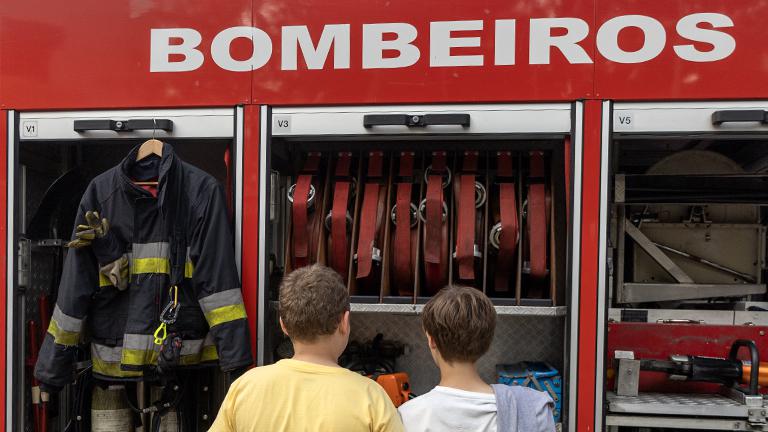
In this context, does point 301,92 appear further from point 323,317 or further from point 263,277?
point 323,317

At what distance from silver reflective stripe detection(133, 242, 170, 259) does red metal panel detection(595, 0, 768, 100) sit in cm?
186

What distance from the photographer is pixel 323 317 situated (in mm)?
1648

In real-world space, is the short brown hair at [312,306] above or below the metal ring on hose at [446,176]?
below

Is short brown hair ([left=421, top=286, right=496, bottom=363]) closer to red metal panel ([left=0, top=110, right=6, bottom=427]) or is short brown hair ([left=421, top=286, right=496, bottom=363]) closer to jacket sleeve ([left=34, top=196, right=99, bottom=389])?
jacket sleeve ([left=34, top=196, right=99, bottom=389])

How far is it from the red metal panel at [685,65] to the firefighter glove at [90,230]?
2.08 meters

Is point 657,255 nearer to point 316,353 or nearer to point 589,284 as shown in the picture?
point 589,284

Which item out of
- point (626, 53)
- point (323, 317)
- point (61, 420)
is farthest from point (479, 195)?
point (61, 420)

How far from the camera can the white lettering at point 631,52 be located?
2235 mm

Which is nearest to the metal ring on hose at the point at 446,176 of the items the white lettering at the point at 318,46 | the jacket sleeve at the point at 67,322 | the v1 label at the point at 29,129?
the white lettering at the point at 318,46

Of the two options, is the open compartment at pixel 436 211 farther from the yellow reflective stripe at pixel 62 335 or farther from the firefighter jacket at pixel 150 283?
the yellow reflective stripe at pixel 62 335

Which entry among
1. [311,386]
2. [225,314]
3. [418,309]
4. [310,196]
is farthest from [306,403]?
[310,196]

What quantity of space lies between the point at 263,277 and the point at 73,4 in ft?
4.78

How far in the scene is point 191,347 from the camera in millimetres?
2385

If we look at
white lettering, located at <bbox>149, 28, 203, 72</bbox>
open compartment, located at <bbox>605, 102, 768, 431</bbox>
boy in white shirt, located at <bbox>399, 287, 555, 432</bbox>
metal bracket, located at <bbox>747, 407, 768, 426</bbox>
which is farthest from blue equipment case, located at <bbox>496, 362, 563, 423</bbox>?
white lettering, located at <bbox>149, 28, 203, 72</bbox>
